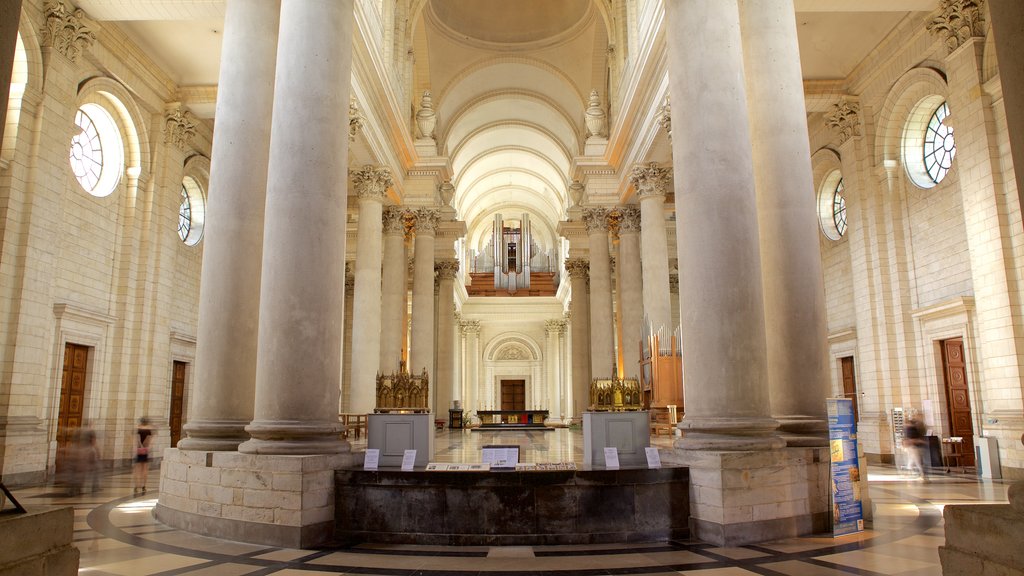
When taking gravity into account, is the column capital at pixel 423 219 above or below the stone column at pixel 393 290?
above

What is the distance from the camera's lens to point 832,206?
19.0 meters

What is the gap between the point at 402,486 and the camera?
6355mm

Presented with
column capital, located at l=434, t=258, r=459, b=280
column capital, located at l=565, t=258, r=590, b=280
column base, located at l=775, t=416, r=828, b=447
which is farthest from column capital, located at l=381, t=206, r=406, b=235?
column base, located at l=775, t=416, r=828, b=447

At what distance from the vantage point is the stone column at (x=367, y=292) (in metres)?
15.7

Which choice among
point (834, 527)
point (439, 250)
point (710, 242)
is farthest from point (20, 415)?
point (439, 250)

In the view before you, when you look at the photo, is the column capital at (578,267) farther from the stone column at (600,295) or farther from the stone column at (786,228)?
the stone column at (786,228)

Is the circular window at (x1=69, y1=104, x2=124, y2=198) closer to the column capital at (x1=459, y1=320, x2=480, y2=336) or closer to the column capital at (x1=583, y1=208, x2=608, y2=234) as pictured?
the column capital at (x1=583, y1=208, x2=608, y2=234)

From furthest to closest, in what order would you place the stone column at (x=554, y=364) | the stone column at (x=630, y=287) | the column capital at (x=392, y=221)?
the stone column at (x=554, y=364)
the column capital at (x=392, y=221)
the stone column at (x=630, y=287)

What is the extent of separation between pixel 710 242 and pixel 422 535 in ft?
13.7

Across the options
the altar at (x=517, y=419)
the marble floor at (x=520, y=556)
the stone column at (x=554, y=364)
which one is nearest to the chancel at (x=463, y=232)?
the marble floor at (x=520, y=556)

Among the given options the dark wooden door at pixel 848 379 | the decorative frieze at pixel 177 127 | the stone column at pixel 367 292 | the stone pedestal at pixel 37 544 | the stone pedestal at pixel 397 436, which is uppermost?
the decorative frieze at pixel 177 127

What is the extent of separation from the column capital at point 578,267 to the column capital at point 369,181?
1260 centimetres

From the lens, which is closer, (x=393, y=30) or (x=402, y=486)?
(x=402, y=486)

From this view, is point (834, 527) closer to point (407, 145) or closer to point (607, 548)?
point (607, 548)
